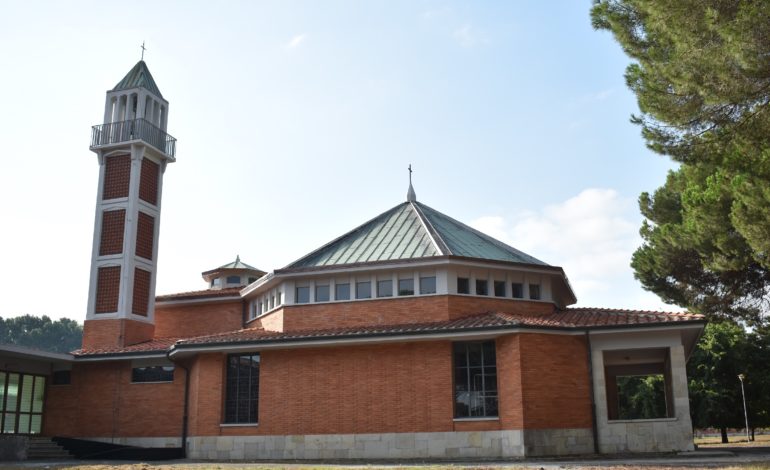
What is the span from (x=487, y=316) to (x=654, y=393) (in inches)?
967

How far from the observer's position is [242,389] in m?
23.9

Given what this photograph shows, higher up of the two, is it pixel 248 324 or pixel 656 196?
pixel 656 196

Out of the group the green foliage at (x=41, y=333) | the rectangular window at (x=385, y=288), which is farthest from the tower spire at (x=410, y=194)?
the green foliage at (x=41, y=333)

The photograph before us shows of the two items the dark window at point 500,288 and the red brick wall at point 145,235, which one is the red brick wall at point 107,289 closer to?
the red brick wall at point 145,235

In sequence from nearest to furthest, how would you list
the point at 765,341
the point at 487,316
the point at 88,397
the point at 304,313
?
1. the point at 487,316
2. the point at 304,313
3. the point at 88,397
4. the point at 765,341

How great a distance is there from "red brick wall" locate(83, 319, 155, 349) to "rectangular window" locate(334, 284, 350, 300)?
31.8 feet

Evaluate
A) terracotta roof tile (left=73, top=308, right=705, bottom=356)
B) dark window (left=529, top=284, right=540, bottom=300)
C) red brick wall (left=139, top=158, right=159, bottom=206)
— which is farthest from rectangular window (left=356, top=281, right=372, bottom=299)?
red brick wall (left=139, top=158, right=159, bottom=206)

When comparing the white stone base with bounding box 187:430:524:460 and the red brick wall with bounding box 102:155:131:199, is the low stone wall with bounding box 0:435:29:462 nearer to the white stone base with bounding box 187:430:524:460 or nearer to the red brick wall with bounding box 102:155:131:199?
the white stone base with bounding box 187:430:524:460

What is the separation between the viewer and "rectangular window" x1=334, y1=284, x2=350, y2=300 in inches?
971

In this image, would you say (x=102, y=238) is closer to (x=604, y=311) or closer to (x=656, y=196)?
(x=604, y=311)

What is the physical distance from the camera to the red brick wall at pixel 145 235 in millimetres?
30344

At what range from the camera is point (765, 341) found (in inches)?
1549

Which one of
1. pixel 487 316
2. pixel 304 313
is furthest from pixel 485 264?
pixel 304 313

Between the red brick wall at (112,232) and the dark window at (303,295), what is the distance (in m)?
9.22
